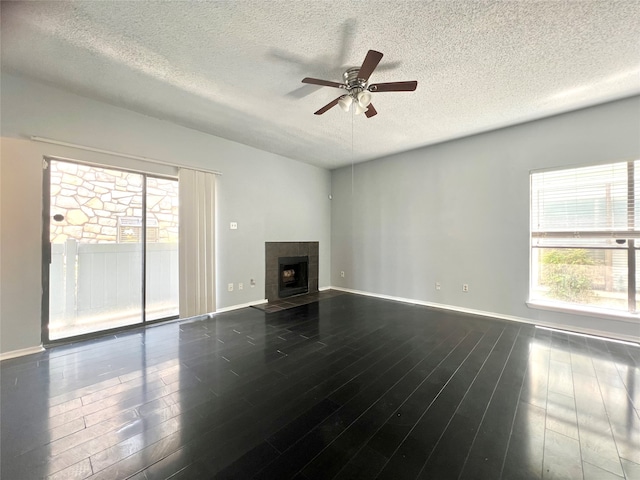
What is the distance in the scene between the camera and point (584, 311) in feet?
9.88

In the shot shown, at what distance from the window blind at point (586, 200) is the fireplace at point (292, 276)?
396cm

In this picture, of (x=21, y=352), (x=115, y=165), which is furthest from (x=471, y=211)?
(x=21, y=352)

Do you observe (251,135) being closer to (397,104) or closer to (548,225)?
(397,104)

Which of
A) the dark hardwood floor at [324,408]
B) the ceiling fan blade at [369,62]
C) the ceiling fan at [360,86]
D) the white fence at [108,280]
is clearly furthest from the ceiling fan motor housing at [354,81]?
the white fence at [108,280]

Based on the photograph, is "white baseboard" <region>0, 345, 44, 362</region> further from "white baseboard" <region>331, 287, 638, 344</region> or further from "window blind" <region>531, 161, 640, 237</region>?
"window blind" <region>531, 161, 640, 237</region>

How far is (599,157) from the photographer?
2.95 metres

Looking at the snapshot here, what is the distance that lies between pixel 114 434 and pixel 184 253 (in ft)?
7.82

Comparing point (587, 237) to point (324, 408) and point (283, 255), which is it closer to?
point (324, 408)

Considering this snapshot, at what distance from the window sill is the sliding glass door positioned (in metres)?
5.17

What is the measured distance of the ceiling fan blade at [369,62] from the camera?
1.75 m

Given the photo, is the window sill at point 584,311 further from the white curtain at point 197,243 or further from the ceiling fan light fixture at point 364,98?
the white curtain at point 197,243

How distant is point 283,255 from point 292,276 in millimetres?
577

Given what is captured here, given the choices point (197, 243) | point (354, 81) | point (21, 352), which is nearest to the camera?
point (354, 81)

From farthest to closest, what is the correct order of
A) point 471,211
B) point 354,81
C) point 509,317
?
point 471,211
point 509,317
point 354,81
